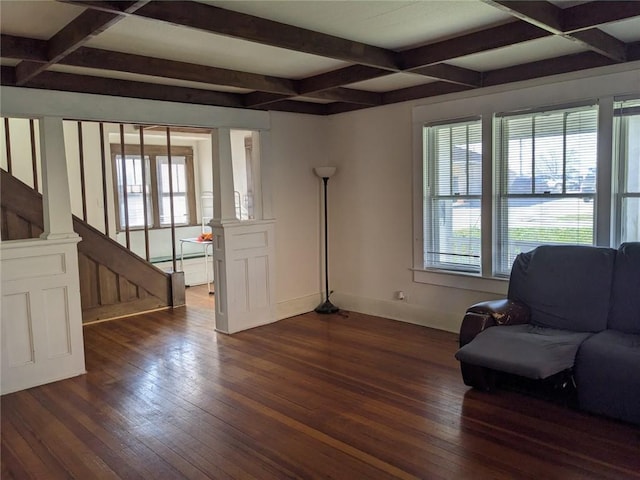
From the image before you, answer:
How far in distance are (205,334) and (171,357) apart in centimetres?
69

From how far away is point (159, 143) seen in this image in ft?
28.6

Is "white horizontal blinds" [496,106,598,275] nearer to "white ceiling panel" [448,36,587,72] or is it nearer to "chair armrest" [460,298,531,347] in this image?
"white ceiling panel" [448,36,587,72]

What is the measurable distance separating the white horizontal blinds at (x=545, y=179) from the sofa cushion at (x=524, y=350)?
3.19 ft

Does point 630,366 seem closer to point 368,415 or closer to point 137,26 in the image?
point 368,415

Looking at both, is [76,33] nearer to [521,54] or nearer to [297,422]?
[297,422]

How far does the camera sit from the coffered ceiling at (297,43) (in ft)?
8.54

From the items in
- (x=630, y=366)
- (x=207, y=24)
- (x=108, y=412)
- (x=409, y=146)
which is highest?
(x=207, y=24)

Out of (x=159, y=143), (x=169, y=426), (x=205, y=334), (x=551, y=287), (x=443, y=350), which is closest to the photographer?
(x=169, y=426)

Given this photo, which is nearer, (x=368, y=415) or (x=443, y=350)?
(x=368, y=415)

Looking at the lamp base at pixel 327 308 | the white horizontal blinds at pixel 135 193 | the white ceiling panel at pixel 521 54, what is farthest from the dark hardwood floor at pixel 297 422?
the white horizontal blinds at pixel 135 193

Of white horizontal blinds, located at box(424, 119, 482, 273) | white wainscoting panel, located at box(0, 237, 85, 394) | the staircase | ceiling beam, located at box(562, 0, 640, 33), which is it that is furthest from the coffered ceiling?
the staircase

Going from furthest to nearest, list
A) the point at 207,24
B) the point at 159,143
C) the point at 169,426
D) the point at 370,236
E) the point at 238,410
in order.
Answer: the point at 159,143 → the point at 370,236 → the point at 238,410 → the point at 169,426 → the point at 207,24

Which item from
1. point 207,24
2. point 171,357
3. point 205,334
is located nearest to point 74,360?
point 171,357

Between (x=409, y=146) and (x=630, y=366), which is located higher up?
(x=409, y=146)
